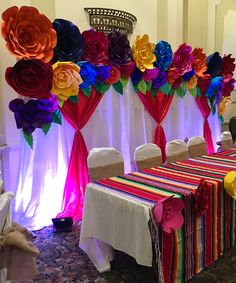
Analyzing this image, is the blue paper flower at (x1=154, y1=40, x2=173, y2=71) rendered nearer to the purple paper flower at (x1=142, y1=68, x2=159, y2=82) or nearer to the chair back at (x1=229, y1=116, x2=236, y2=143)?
the purple paper flower at (x1=142, y1=68, x2=159, y2=82)

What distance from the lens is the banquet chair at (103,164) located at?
245 centimetres

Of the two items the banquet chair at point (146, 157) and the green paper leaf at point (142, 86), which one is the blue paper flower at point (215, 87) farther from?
the banquet chair at point (146, 157)

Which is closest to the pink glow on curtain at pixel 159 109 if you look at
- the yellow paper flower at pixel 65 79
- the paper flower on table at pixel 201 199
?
the yellow paper flower at pixel 65 79

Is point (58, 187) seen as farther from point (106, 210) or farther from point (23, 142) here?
point (106, 210)

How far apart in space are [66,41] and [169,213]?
70.7 inches

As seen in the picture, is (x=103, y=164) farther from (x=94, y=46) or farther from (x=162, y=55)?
(x=162, y=55)

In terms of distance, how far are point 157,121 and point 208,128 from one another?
1177 millimetres

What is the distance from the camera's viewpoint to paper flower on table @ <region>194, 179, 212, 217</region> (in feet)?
5.98

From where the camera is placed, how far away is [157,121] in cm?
380

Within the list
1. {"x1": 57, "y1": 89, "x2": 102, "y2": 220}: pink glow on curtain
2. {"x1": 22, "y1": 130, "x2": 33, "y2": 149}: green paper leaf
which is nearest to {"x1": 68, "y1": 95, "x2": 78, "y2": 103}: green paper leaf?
{"x1": 57, "y1": 89, "x2": 102, "y2": 220}: pink glow on curtain

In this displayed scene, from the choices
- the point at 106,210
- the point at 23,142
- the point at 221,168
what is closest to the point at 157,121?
the point at 221,168

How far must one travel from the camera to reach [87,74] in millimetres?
2834

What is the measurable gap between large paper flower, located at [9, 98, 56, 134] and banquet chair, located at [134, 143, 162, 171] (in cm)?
96

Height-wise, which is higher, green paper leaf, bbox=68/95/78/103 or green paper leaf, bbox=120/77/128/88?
green paper leaf, bbox=120/77/128/88
